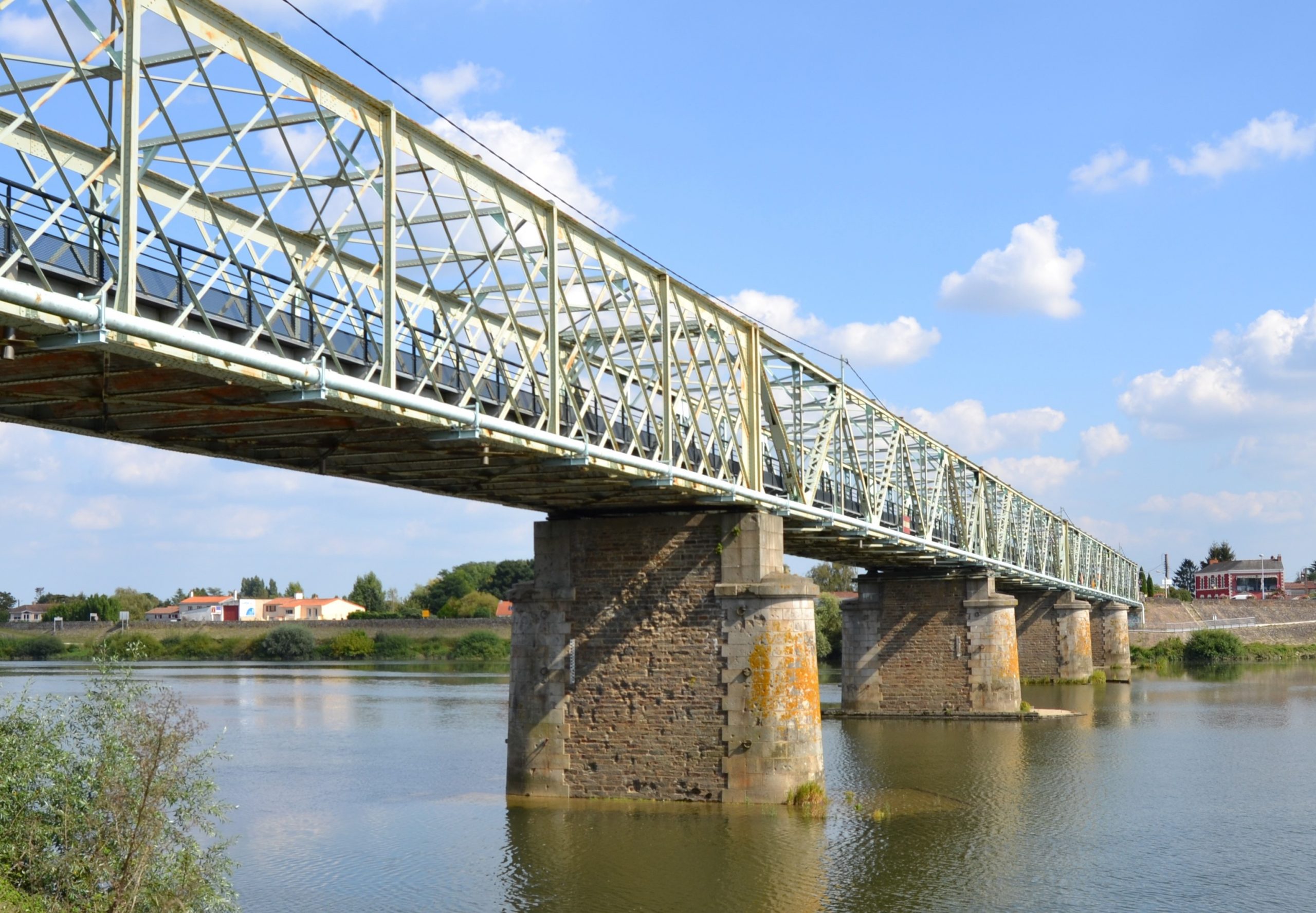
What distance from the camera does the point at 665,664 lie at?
1095 inches

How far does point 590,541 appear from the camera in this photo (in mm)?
29172

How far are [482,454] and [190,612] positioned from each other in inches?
7117

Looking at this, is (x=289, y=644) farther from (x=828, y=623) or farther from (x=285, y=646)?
(x=828, y=623)

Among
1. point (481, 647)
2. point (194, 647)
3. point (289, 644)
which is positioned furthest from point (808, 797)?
point (194, 647)

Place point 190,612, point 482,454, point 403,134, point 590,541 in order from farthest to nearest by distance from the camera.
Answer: point 190,612 → point 590,541 → point 482,454 → point 403,134

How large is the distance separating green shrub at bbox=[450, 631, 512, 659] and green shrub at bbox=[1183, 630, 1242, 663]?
58.7 meters

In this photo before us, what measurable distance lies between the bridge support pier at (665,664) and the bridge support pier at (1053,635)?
51.4 metres

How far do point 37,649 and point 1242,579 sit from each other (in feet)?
544

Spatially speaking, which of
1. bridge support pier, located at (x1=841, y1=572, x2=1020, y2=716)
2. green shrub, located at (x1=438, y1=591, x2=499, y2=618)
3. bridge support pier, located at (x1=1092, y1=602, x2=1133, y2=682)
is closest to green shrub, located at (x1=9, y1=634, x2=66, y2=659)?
green shrub, located at (x1=438, y1=591, x2=499, y2=618)

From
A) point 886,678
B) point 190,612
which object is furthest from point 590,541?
point 190,612

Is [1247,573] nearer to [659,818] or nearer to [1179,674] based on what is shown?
[1179,674]

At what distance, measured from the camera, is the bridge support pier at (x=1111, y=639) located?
282 ft

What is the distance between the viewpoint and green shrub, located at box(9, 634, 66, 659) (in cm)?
12825

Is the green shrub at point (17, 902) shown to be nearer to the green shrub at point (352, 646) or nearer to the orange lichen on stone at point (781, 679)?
the orange lichen on stone at point (781, 679)
